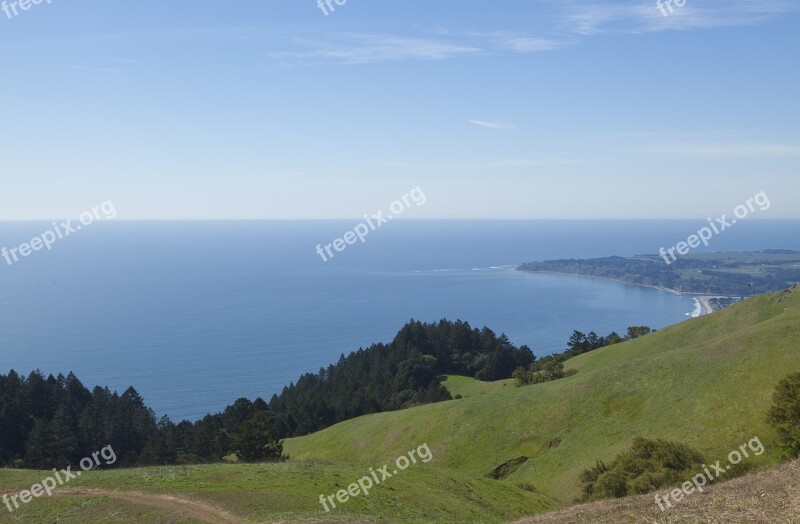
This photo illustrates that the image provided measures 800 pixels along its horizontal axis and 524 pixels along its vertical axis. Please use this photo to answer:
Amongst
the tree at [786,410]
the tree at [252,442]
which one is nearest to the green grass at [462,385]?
the tree at [252,442]

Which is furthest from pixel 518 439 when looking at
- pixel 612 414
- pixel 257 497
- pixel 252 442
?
pixel 257 497

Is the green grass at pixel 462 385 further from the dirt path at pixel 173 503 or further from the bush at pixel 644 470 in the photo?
the dirt path at pixel 173 503

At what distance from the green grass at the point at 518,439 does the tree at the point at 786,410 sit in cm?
143

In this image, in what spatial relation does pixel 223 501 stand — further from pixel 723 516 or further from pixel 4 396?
pixel 4 396

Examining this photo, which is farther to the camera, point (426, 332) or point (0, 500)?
point (426, 332)

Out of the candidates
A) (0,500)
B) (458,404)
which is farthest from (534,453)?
(0,500)

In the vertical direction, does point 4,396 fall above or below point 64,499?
above

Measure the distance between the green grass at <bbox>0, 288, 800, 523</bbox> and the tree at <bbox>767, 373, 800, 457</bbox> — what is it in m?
1.43

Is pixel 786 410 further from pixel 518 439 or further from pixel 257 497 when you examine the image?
pixel 257 497

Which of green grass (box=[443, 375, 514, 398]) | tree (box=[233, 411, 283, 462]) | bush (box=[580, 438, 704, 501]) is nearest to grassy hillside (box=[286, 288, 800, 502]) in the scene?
bush (box=[580, 438, 704, 501])

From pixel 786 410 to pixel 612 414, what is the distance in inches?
604

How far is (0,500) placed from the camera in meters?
28.6

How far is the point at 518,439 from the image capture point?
5212 cm

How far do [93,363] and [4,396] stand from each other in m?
108
